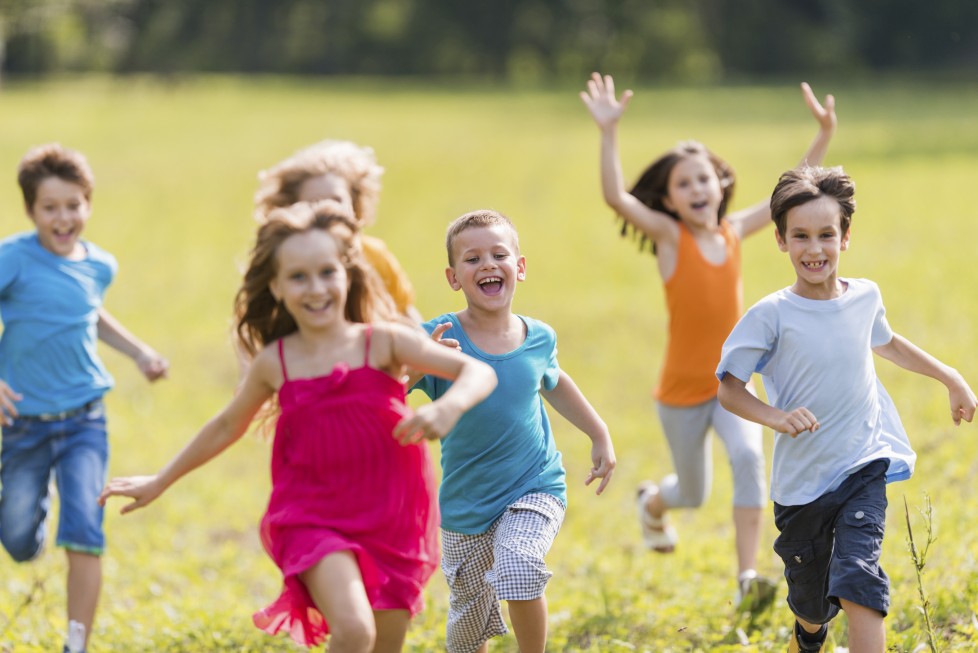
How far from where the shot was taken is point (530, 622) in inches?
199

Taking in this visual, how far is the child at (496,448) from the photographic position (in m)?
5.11

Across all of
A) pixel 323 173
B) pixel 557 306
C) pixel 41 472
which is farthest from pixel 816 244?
pixel 557 306

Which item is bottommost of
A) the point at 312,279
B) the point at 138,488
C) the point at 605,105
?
the point at 138,488

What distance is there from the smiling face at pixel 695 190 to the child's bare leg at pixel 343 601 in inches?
123

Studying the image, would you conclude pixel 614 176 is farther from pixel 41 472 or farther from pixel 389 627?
pixel 41 472

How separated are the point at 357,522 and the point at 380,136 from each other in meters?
33.6

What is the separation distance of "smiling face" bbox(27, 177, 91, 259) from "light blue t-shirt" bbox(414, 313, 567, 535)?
7.17 ft

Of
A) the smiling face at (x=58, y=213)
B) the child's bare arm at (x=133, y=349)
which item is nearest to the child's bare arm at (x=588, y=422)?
the child's bare arm at (x=133, y=349)

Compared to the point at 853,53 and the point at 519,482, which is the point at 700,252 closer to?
the point at 519,482

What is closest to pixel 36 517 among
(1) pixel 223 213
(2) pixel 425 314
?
(2) pixel 425 314

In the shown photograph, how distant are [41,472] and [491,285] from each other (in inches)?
99.0

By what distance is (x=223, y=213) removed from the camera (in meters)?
25.9

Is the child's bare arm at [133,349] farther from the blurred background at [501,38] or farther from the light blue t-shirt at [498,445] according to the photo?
the blurred background at [501,38]

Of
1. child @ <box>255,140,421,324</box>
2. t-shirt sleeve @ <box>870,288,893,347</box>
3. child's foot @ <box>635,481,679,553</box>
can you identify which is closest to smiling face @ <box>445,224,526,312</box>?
t-shirt sleeve @ <box>870,288,893,347</box>
